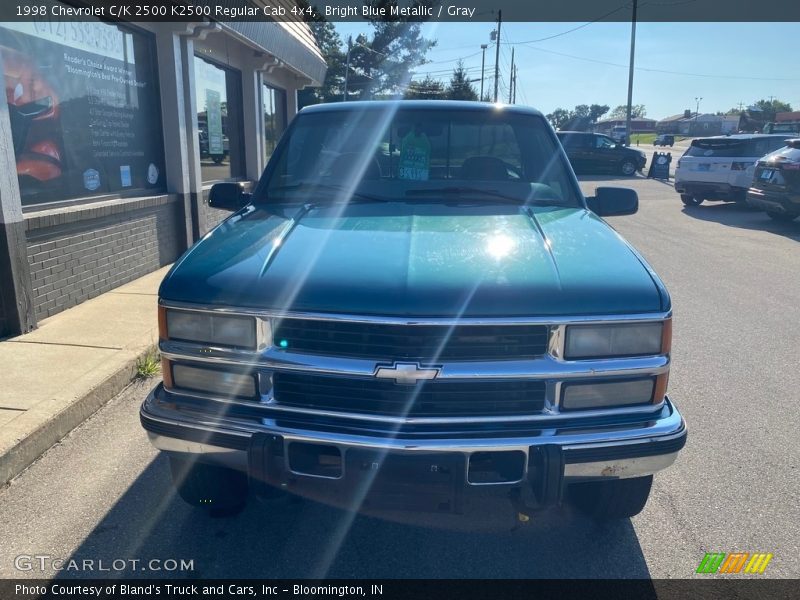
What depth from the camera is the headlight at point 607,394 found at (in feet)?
7.76

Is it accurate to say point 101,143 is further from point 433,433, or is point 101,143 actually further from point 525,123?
point 433,433

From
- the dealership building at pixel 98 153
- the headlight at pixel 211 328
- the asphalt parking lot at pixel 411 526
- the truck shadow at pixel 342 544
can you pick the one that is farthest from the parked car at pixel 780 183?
the headlight at pixel 211 328

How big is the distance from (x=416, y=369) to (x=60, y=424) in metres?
2.52

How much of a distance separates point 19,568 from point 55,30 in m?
5.17

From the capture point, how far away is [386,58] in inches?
1724

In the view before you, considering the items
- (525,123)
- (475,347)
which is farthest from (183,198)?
(475,347)

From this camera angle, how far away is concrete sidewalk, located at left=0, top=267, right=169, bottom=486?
3.48 meters

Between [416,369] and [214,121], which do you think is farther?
[214,121]

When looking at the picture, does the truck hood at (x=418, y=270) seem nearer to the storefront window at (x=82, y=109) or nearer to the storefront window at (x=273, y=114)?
the storefront window at (x=82, y=109)

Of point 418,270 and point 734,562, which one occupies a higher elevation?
point 418,270

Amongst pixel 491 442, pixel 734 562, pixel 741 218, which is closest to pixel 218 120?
pixel 491 442

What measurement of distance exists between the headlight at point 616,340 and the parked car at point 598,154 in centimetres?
2442

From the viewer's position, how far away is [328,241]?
8.80 ft

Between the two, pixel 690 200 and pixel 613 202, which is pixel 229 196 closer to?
pixel 613 202
